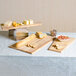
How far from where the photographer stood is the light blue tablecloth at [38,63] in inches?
34.6

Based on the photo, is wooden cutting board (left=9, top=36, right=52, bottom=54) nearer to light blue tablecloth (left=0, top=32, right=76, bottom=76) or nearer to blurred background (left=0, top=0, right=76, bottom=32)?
light blue tablecloth (left=0, top=32, right=76, bottom=76)

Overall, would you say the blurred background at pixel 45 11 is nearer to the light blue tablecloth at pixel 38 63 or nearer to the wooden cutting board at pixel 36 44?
the wooden cutting board at pixel 36 44

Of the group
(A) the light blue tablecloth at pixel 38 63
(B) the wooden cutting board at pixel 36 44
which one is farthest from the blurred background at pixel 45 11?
(A) the light blue tablecloth at pixel 38 63

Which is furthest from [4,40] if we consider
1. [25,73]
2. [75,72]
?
[75,72]

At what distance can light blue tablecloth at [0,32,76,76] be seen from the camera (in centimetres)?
88

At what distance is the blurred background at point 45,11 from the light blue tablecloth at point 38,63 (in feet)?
5.83

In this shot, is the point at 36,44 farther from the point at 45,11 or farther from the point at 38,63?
the point at 45,11

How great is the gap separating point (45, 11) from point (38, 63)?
184 centimetres

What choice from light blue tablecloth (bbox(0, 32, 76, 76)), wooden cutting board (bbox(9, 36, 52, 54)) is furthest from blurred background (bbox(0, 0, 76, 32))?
light blue tablecloth (bbox(0, 32, 76, 76))

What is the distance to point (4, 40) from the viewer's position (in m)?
1.20

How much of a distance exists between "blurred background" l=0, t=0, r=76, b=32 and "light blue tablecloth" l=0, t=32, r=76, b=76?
5.83 feet

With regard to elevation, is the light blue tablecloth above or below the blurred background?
below

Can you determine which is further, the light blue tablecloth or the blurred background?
the blurred background

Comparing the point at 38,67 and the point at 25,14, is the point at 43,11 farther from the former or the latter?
the point at 38,67
